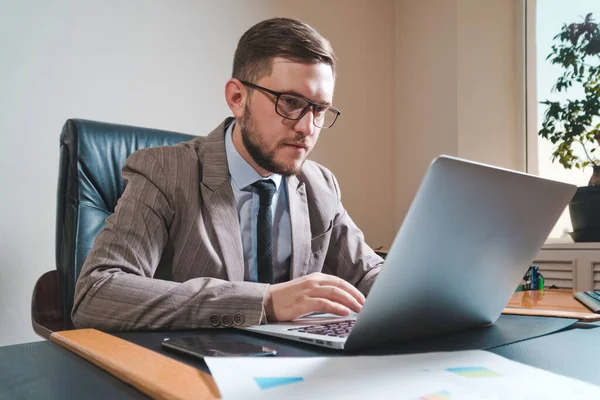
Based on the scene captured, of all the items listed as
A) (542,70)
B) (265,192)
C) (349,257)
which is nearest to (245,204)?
(265,192)

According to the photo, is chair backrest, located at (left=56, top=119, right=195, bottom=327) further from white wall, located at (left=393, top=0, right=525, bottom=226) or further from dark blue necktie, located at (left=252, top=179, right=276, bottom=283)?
white wall, located at (left=393, top=0, right=525, bottom=226)

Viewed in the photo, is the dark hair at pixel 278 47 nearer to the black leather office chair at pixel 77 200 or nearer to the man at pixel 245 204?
the man at pixel 245 204

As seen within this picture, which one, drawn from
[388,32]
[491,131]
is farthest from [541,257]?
[388,32]

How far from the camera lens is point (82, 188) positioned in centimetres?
129

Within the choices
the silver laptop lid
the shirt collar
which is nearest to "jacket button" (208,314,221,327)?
the silver laptop lid

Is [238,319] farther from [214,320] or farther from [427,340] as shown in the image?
[427,340]

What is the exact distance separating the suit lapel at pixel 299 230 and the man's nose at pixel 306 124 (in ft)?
0.61

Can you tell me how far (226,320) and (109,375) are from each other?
0.94 ft

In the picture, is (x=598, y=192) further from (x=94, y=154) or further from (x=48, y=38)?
(x=48, y=38)

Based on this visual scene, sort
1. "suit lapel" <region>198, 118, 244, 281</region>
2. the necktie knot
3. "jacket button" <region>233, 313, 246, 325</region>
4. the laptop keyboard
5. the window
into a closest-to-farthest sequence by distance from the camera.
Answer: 1. the laptop keyboard
2. "jacket button" <region>233, 313, 246, 325</region>
3. "suit lapel" <region>198, 118, 244, 281</region>
4. the necktie knot
5. the window

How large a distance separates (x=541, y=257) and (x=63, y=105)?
1.97 metres

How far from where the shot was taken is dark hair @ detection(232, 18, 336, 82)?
3.89ft

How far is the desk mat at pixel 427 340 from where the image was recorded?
591 millimetres

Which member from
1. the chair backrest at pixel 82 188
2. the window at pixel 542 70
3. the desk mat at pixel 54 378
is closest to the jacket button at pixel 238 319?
the desk mat at pixel 54 378
